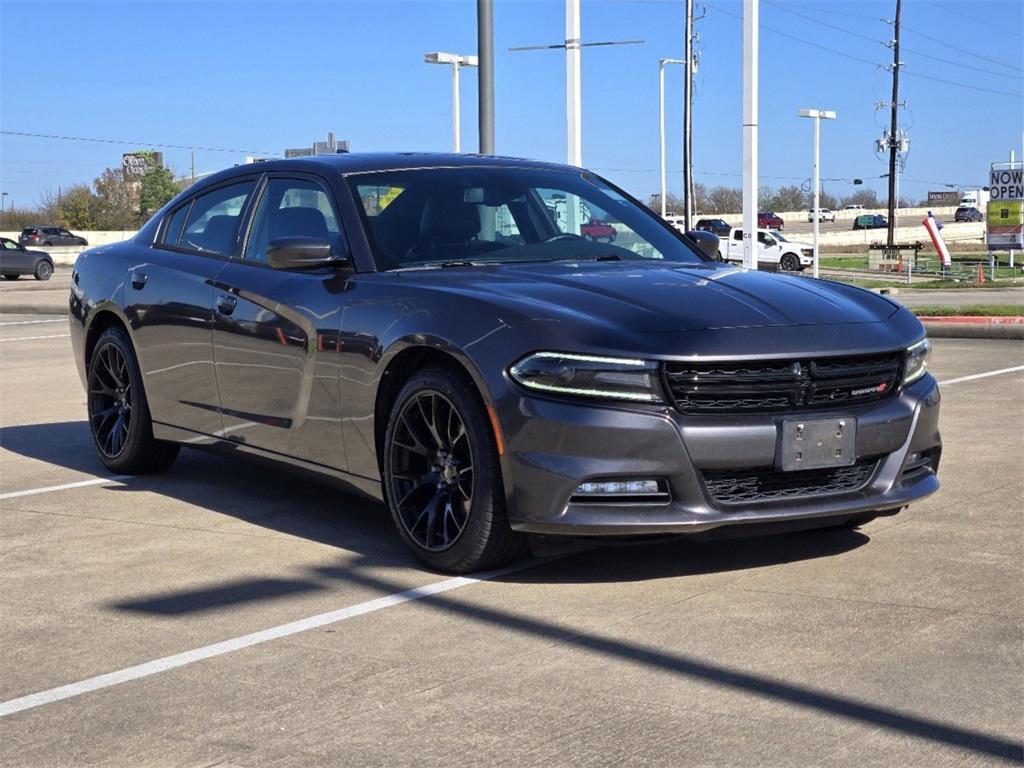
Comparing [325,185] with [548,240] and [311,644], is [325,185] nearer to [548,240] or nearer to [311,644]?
[548,240]

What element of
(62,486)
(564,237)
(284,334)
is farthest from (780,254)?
(284,334)

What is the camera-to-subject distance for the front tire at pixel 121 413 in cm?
787

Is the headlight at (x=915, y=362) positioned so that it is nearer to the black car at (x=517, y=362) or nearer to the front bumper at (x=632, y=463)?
the black car at (x=517, y=362)

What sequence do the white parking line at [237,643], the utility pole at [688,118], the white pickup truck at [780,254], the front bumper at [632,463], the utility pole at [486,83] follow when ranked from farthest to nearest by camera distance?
1. the utility pole at [688,118]
2. the white pickup truck at [780,254]
3. the utility pole at [486,83]
4. the front bumper at [632,463]
5. the white parking line at [237,643]

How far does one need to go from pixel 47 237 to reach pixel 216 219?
221 feet

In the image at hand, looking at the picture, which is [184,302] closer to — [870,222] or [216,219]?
[216,219]

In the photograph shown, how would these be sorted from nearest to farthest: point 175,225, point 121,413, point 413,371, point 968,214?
point 413,371
point 175,225
point 121,413
point 968,214

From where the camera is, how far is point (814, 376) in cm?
530

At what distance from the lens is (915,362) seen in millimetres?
5738

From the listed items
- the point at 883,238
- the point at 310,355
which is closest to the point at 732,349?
the point at 310,355

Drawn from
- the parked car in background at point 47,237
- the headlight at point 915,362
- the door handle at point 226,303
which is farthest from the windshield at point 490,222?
the parked car in background at point 47,237

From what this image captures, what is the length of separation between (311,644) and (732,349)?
1.73 metres

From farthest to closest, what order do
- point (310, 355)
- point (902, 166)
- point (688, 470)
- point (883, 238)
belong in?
point (883, 238) → point (902, 166) → point (310, 355) → point (688, 470)

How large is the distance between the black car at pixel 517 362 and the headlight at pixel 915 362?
0.05ft
